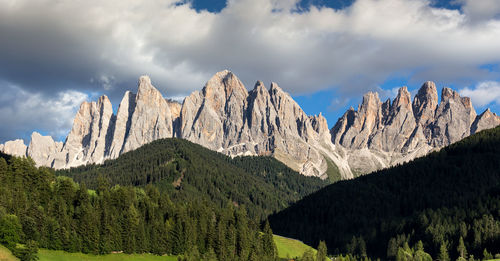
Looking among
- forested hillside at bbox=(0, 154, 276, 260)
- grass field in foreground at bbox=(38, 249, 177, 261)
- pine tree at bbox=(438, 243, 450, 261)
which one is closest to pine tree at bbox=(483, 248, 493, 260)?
pine tree at bbox=(438, 243, 450, 261)

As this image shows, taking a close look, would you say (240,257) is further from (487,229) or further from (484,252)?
(487,229)

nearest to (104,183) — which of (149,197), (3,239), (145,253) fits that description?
(149,197)

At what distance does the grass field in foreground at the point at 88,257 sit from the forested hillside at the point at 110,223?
188 centimetres

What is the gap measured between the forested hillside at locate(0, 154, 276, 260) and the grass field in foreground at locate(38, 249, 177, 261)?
188 cm

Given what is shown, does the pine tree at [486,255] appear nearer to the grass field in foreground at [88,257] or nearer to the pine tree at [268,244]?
the pine tree at [268,244]

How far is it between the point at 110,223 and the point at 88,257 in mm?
13865

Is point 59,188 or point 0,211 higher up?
point 59,188

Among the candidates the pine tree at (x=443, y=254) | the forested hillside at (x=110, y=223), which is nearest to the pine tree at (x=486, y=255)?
the pine tree at (x=443, y=254)

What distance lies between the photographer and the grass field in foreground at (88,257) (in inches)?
4604

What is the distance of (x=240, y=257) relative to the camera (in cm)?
15025

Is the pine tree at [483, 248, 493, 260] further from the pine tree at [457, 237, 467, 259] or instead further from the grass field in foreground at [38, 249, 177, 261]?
the grass field in foreground at [38, 249, 177, 261]

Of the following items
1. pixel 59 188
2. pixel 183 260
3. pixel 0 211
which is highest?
pixel 59 188

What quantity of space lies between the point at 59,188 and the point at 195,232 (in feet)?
141

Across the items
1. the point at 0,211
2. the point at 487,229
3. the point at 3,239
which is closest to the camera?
the point at 3,239
